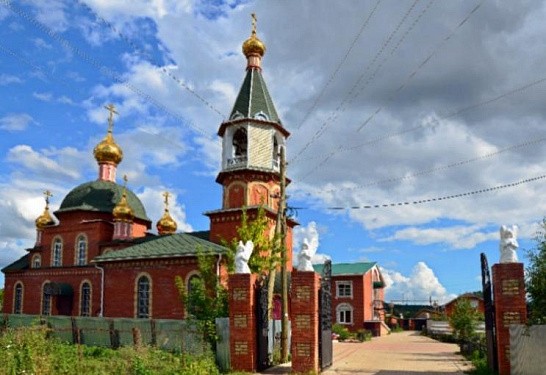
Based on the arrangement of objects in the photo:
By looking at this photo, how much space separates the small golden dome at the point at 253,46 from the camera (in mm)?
28405

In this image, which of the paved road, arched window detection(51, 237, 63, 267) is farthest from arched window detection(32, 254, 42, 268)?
the paved road

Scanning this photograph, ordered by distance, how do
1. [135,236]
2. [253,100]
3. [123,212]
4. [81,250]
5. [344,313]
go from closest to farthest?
1. [253,100]
2. [123,212]
3. [81,250]
4. [135,236]
5. [344,313]

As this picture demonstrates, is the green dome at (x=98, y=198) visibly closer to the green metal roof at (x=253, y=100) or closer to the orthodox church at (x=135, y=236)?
the orthodox church at (x=135, y=236)

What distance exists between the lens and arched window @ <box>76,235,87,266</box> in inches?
1267

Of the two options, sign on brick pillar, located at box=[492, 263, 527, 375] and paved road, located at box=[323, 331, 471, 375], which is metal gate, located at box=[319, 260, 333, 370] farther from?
sign on brick pillar, located at box=[492, 263, 527, 375]

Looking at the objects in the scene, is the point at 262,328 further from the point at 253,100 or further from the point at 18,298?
the point at 18,298

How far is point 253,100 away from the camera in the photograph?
2755 centimetres

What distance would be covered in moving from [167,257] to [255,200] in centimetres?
477

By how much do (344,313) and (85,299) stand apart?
64.9ft

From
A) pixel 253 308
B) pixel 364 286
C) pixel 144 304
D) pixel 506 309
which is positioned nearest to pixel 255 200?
pixel 144 304

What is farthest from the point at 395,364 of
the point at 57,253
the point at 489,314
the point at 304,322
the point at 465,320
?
the point at 57,253

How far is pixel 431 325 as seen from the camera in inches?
1580

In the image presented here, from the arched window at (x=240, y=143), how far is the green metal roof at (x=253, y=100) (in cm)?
79

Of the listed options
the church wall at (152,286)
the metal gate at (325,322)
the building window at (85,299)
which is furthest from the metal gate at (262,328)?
the building window at (85,299)
